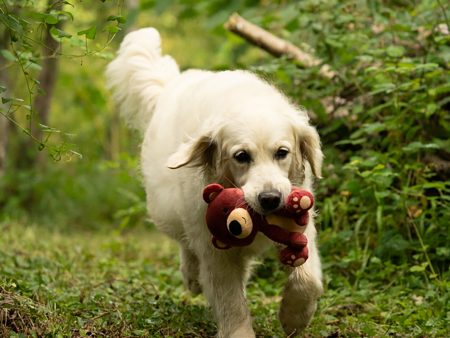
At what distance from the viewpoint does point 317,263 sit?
4.29m

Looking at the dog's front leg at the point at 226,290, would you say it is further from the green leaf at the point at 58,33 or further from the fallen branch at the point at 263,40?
the fallen branch at the point at 263,40

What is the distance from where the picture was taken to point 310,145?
4.19 metres

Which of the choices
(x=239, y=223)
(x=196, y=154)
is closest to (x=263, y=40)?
(x=196, y=154)

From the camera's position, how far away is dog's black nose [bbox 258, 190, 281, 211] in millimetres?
3600

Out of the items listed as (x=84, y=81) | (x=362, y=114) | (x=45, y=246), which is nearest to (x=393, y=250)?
(x=362, y=114)

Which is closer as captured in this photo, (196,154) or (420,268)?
(196,154)

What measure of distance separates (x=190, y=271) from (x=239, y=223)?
5.76 feet

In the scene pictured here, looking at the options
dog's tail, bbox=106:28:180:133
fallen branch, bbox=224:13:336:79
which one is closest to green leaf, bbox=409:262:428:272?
dog's tail, bbox=106:28:180:133

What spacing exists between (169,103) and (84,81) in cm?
931

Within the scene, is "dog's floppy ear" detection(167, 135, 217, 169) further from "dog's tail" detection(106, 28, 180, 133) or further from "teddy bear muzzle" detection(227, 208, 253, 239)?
"dog's tail" detection(106, 28, 180, 133)

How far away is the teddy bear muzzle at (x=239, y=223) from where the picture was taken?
3590 mm

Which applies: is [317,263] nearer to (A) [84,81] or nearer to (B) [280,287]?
(B) [280,287]

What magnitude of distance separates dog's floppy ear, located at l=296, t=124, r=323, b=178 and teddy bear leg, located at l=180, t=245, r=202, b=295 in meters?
1.33

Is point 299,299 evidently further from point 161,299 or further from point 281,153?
point 161,299
